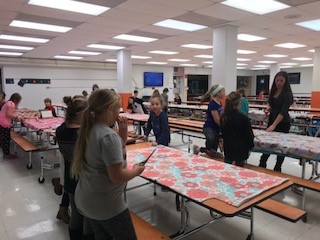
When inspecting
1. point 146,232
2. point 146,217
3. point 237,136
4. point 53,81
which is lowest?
point 146,217

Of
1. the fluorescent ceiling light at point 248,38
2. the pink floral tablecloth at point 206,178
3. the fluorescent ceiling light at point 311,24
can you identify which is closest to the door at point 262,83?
the fluorescent ceiling light at point 248,38

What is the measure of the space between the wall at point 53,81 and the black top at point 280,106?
11.5 metres

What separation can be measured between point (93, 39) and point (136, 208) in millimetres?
5712

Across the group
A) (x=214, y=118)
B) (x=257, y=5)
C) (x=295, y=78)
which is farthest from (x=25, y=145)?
(x=295, y=78)

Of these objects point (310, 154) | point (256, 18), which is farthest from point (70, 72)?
point (310, 154)

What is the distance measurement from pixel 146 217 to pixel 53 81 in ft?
38.3

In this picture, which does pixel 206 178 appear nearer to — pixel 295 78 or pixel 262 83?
pixel 295 78

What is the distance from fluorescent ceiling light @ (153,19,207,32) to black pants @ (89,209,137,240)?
4935 millimetres

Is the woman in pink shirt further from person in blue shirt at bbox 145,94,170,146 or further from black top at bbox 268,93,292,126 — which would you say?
black top at bbox 268,93,292,126

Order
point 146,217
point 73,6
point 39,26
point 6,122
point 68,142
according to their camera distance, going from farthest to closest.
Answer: point 39,26 < point 6,122 < point 73,6 < point 146,217 < point 68,142

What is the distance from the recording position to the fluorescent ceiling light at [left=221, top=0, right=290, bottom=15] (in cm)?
450

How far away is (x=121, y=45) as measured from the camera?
8.73 metres

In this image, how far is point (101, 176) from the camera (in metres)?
1.38

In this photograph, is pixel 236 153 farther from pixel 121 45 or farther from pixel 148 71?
pixel 148 71
